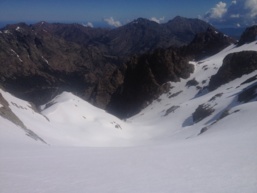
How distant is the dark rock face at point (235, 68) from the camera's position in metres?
91.2

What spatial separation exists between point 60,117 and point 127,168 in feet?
146

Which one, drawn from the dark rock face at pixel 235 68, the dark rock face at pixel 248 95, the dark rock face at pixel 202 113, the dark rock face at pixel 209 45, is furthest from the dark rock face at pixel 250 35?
the dark rock face at pixel 248 95

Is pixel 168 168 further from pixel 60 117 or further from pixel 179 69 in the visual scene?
pixel 179 69

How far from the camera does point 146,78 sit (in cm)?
13225

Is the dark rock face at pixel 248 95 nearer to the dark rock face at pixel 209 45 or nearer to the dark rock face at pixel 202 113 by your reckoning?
the dark rock face at pixel 202 113

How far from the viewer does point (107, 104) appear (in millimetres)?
140500

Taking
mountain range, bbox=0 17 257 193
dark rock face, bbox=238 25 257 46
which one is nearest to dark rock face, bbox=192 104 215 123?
mountain range, bbox=0 17 257 193

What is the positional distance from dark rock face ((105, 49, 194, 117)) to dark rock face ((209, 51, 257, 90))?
21.6 meters

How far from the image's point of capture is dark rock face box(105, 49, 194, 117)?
393ft

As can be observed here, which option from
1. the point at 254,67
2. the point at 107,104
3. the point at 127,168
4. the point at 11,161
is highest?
the point at 107,104

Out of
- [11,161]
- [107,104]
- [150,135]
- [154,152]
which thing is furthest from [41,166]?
[107,104]

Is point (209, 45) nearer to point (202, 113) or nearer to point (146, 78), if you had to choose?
point (146, 78)

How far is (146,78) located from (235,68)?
4472 centimetres

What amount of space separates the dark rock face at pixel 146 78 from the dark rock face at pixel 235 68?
70.7 ft
